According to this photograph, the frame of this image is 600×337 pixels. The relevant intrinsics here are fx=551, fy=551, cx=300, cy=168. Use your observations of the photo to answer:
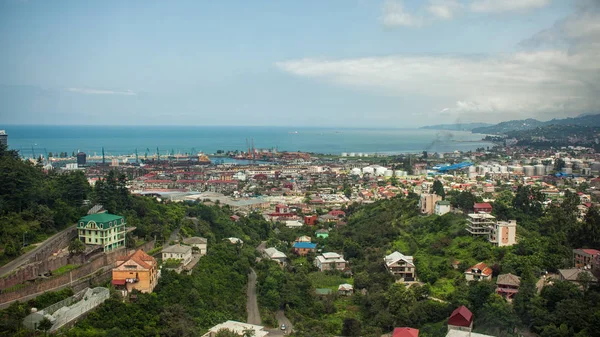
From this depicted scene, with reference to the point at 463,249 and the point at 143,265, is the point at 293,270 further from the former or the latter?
the point at 143,265

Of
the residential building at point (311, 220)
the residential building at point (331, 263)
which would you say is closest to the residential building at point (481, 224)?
the residential building at point (331, 263)

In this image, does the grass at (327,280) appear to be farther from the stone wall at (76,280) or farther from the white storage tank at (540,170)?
the white storage tank at (540,170)

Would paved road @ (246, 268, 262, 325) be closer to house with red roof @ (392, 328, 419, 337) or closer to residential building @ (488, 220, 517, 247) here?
house with red roof @ (392, 328, 419, 337)

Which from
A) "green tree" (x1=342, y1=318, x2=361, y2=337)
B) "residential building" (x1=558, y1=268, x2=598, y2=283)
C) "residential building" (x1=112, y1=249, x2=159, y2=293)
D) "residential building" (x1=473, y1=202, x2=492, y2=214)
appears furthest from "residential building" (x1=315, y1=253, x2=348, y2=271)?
"residential building" (x1=112, y1=249, x2=159, y2=293)

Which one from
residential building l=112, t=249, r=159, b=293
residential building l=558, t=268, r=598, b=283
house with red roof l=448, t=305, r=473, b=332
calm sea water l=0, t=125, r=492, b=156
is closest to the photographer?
house with red roof l=448, t=305, r=473, b=332

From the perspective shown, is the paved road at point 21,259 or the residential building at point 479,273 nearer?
the paved road at point 21,259

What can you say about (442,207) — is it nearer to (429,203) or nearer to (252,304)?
(429,203)

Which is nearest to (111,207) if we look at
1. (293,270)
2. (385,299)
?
(293,270)
